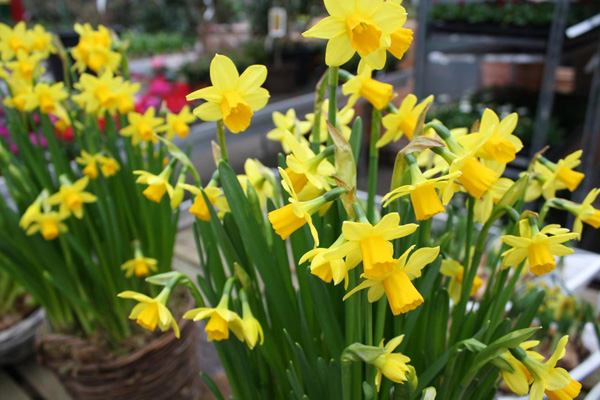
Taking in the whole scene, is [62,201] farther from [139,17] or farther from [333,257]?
[139,17]

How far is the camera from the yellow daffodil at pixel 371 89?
0.48m

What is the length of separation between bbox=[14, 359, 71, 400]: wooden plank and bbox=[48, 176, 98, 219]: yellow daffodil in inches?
17.5

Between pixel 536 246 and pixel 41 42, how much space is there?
33.3 inches

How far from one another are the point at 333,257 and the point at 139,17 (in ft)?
27.7

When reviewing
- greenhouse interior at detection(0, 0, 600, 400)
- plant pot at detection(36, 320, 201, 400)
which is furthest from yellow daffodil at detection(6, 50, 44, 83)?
plant pot at detection(36, 320, 201, 400)

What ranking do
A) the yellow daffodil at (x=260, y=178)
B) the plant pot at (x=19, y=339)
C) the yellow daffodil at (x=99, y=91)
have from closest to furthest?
the yellow daffodil at (x=260, y=178) < the yellow daffodil at (x=99, y=91) < the plant pot at (x=19, y=339)

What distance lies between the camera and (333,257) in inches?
13.3

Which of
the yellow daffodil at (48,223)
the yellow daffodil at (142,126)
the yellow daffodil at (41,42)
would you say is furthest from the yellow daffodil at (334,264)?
the yellow daffodil at (41,42)

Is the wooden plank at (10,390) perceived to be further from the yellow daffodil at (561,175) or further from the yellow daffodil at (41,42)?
the yellow daffodil at (561,175)

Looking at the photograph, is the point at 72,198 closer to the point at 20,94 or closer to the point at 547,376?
the point at 20,94

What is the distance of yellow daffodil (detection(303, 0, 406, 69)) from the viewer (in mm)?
358

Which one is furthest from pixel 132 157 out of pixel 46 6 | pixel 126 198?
pixel 46 6

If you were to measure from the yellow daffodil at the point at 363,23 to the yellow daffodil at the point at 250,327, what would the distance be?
272mm

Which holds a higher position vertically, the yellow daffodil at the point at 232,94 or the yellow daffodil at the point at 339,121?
the yellow daffodil at the point at 232,94
